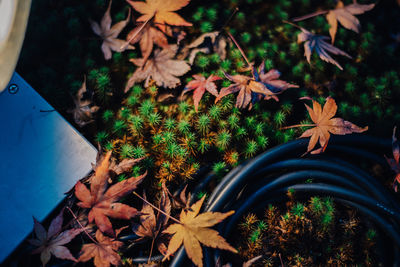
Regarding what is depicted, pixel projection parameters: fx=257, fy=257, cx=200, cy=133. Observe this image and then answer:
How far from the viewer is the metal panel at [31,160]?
1.26 meters

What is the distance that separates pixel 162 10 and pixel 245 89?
2.05 ft

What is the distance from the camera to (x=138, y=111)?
4.87ft

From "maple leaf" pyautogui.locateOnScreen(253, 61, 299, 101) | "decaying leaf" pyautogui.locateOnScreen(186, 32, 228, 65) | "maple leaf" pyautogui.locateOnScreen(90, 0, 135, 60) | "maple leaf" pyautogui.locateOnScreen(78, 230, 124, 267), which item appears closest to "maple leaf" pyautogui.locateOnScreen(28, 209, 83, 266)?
"maple leaf" pyautogui.locateOnScreen(78, 230, 124, 267)

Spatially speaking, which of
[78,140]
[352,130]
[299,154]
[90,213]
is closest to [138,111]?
[78,140]

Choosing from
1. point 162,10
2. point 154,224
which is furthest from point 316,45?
point 154,224

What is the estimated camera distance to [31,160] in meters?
1.33

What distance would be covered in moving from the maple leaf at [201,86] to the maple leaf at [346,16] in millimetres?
820

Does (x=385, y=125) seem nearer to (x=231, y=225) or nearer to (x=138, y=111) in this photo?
(x=231, y=225)

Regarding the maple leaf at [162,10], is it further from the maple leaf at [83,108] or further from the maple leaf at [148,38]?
the maple leaf at [83,108]

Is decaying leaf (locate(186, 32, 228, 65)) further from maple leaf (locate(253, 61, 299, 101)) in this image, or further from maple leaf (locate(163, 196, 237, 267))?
maple leaf (locate(163, 196, 237, 267))

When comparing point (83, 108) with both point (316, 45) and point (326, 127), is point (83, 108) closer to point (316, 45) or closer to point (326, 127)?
point (326, 127)

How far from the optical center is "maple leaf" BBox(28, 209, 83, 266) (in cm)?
115

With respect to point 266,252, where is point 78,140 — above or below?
above

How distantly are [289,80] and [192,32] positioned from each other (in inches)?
26.5
